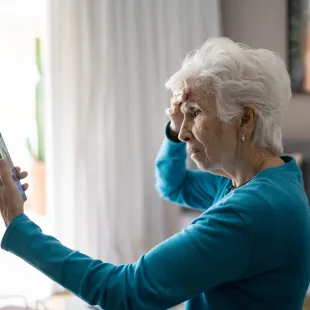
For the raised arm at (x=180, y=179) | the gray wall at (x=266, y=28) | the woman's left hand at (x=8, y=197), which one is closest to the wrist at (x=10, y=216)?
the woman's left hand at (x=8, y=197)

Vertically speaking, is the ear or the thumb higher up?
the ear

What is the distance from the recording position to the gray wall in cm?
230

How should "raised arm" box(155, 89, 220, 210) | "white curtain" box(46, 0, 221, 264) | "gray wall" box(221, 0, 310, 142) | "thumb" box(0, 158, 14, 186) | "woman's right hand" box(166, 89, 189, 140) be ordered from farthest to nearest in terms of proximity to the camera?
1. "gray wall" box(221, 0, 310, 142)
2. "white curtain" box(46, 0, 221, 264)
3. "raised arm" box(155, 89, 220, 210)
4. "woman's right hand" box(166, 89, 189, 140)
5. "thumb" box(0, 158, 14, 186)

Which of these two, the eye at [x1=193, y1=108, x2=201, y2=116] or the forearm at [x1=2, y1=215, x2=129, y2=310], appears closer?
the forearm at [x1=2, y1=215, x2=129, y2=310]

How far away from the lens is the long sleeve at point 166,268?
2.90 feet

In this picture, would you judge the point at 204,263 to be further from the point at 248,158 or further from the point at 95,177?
the point at 95,177

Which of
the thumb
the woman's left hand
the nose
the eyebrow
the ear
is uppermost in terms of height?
the eyebrow

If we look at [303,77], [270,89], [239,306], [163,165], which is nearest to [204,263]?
[239,306]

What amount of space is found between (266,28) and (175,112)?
127 cm

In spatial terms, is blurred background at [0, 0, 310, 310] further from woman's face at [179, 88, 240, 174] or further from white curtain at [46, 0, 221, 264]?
woman's face at [179, 88, 240, 174]

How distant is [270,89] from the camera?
3.41 feet

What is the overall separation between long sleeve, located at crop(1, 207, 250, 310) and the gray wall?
1.50m

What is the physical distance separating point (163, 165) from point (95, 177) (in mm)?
659

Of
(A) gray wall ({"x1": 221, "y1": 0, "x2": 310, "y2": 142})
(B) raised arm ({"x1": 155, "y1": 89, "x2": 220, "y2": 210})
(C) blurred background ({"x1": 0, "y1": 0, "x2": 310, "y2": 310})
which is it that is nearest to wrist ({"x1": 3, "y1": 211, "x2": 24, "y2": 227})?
(B) raised arm ({"x1": 155, "y1": 89, "x2": 220, "y2": 210})
